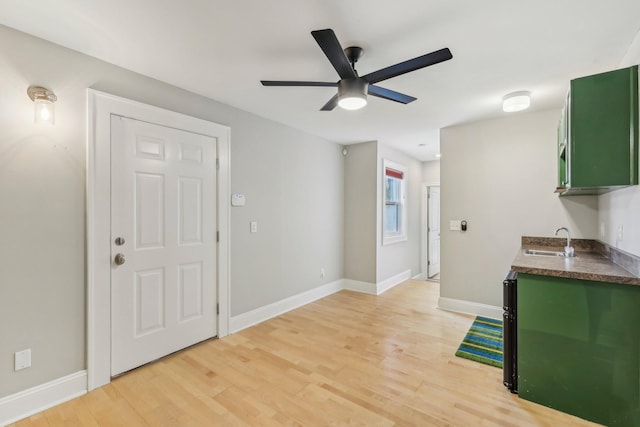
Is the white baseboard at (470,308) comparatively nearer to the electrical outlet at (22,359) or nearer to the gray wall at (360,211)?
the gray wall at (360,211)

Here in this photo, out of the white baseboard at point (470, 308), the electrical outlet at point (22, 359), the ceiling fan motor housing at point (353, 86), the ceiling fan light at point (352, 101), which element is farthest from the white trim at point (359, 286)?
the electrical outlet at point (22, 359)

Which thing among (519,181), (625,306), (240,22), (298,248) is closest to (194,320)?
(298,248)

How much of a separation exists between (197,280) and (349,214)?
2.74m

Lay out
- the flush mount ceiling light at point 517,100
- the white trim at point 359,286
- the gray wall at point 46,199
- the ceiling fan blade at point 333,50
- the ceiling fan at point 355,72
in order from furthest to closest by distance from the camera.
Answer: the white trim at point 359,286, the flush mount ceiling light at point 517,100, the gray wall at point 46,199, the ceiling fan at point 355,72, the ceiling fan blade at point 333,50

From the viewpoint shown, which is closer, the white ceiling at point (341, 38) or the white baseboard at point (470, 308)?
the white ceiling at point (341, 38)

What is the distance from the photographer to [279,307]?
3.72 meters

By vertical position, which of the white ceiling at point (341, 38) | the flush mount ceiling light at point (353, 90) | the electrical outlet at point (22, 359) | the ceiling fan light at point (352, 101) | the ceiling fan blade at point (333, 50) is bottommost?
the electrical outlet at point (22, 359)

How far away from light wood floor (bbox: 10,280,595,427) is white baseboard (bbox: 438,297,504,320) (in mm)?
563

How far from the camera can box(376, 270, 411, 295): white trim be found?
15.2ft

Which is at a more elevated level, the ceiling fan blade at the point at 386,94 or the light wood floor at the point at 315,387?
the ceiling fan blade at the point at 386,94

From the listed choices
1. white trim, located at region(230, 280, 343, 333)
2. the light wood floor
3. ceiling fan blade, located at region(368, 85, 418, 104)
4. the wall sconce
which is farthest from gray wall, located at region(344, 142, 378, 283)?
the wall sconce

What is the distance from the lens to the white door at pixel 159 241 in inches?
91.3

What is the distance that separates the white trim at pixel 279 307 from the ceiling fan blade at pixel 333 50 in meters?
2.68

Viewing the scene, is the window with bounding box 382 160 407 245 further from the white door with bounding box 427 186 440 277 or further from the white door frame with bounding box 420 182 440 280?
the white door with bounding box 427 186 440 277
